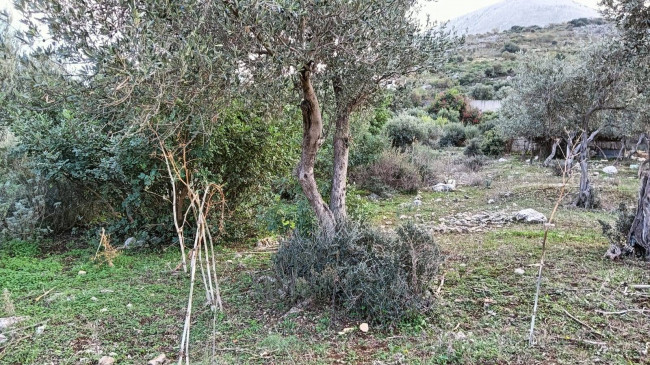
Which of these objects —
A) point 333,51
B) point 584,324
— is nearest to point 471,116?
point 333,51

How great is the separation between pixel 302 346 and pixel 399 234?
1581mm

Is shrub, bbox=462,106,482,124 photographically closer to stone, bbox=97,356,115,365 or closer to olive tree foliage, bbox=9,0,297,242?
olive tree foliage, bbox=9,0,297,242

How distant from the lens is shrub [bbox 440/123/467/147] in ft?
88.2

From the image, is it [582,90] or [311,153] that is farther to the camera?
[582,90]

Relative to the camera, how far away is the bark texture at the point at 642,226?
5.21 metres

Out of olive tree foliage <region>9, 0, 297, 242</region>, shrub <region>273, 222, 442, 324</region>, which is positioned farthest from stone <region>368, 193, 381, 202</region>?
shrub <region>273, 222, 442, 324</region>

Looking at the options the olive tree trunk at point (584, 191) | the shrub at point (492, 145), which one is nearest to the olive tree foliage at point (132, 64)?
the olive tree trunk at point (584, 191)

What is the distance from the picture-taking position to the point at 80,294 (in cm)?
445

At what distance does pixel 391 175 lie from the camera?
12648 millimetres

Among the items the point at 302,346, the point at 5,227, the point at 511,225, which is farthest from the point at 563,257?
the point at 5,227

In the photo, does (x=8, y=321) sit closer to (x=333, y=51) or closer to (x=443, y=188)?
(x=333, y=51)

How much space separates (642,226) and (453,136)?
74.0 ft

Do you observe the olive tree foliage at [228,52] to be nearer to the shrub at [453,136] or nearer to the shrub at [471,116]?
the shrub at [453,136]

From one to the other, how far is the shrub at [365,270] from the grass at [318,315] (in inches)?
6.5
